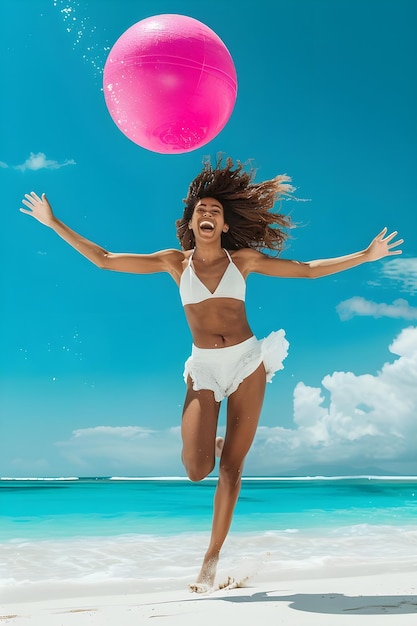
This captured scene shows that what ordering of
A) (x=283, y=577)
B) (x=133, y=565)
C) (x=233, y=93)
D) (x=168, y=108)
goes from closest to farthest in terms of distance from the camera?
(x=168, y=108) → (x=233, y=93) → (x=283, y=577) → (x=133, y=565)

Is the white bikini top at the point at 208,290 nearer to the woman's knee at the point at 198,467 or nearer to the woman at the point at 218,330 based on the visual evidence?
the woman at the point at 218,330

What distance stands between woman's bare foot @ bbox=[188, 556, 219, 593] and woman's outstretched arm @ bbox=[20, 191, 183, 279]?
6.40 feet

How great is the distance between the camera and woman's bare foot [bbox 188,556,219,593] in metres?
4.31

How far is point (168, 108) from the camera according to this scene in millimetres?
4371

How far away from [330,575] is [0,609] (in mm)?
2955

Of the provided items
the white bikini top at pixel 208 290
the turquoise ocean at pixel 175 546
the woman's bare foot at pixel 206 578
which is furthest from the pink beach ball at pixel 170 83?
the turquoise ocean at pixel 175 546

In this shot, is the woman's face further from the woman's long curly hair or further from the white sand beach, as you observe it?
the white sand beach

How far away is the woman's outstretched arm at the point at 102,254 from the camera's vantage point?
4773 mm

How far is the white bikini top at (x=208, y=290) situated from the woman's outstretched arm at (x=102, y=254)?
0.15 metres

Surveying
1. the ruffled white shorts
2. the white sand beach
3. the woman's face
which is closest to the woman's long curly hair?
the woman's face

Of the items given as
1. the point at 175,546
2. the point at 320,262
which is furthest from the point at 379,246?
the point at 175,546

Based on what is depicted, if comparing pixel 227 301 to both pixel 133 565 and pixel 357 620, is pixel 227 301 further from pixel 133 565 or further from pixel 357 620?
pixel 133 565

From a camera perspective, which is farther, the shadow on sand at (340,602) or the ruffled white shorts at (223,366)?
the ruffled white shorts at (223,366)

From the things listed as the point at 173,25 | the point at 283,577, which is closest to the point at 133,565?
the point at 283,577
